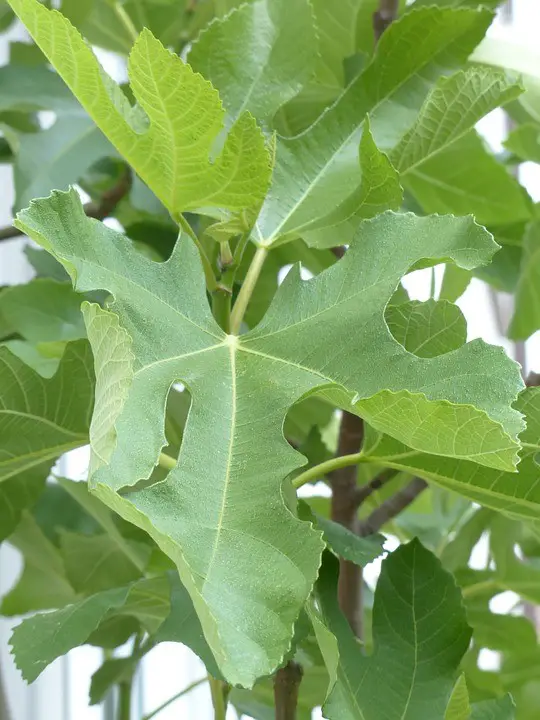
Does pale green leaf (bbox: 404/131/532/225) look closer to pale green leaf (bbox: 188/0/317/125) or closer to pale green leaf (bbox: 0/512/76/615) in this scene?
pale green leaf (bbox: 188/0/317/125)

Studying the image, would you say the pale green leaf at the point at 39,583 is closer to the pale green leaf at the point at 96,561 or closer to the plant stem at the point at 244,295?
the pale green leaf at the point at 96,561

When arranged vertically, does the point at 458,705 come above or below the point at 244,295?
below

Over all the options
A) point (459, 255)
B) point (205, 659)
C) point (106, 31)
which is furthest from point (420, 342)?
point (106, 31)

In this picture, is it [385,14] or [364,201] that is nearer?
[364,201]

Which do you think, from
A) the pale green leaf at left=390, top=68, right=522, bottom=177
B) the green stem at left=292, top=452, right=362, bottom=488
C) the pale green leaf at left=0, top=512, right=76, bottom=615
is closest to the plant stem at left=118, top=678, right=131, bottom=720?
the pale green leaf at left=0, top=512, right=76, bottom=615

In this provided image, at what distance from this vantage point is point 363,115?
429 millimetres

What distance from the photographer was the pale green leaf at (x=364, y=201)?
36cm

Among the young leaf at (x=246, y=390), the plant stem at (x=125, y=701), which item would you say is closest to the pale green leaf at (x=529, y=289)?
the young leaf at (x=246, y=390)

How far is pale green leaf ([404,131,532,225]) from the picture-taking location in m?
0.55

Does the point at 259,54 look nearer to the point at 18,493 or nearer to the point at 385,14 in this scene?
the point at 385,14

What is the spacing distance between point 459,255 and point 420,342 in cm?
5

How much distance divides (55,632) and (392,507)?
202 mm

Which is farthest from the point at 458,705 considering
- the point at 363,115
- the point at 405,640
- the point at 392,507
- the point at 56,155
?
the point at 56,155

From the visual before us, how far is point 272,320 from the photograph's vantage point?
0.35 metres
